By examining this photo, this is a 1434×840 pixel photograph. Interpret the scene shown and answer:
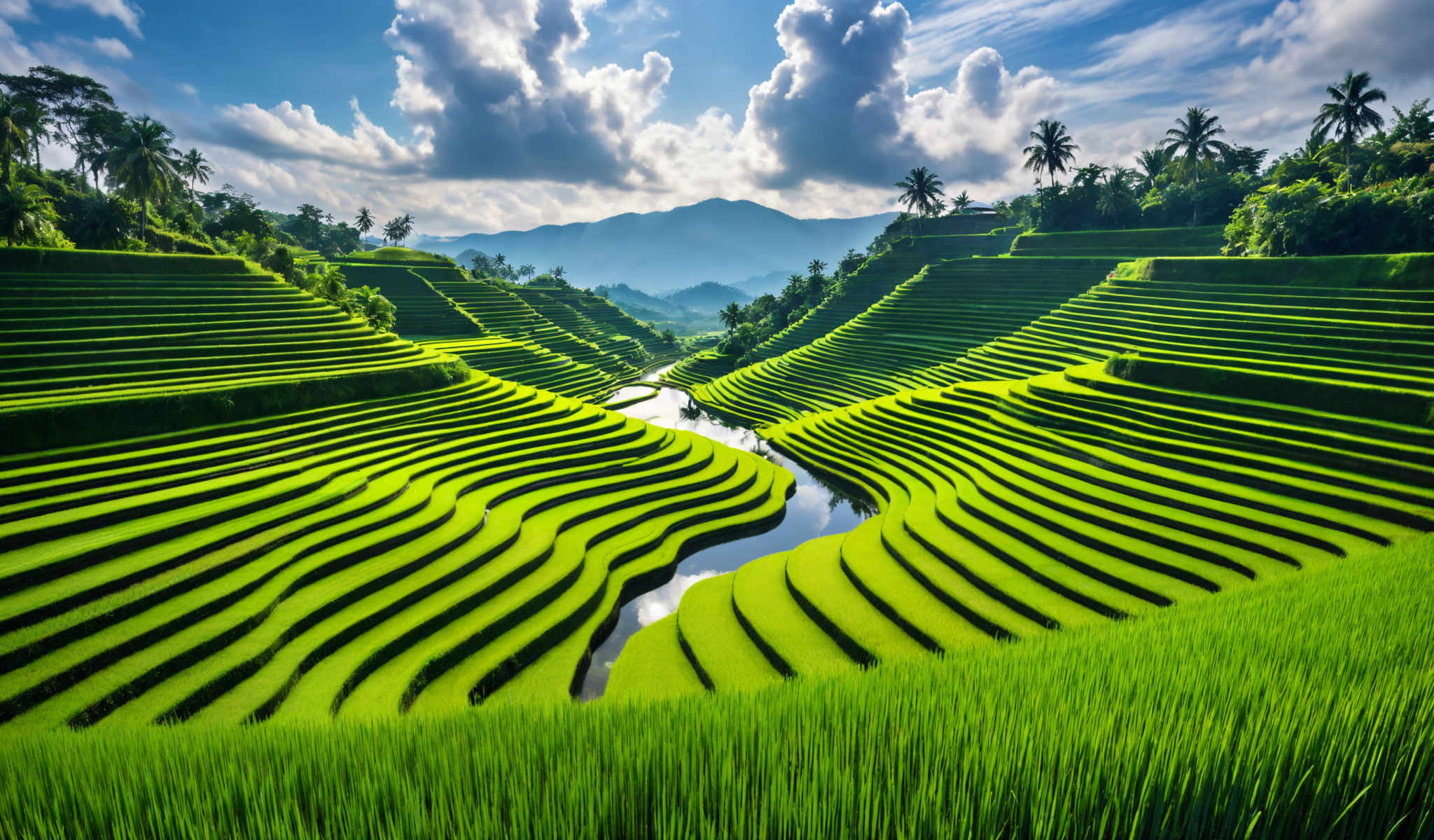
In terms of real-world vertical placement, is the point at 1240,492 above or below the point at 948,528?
above

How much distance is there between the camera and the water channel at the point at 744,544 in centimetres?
1255

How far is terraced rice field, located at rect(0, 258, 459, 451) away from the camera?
13.2 meters

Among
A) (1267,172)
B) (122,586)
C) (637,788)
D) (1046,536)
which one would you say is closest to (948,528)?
(1046,536)

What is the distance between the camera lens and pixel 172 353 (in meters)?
16.6

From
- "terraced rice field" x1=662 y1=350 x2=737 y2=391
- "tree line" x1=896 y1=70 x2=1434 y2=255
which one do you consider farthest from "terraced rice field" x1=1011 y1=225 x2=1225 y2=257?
"terraced rice field" x1=662 y1=350 x2=737 y2=391

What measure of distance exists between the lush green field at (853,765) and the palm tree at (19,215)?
82.9 feet

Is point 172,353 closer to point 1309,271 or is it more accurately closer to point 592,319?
point 1309,271

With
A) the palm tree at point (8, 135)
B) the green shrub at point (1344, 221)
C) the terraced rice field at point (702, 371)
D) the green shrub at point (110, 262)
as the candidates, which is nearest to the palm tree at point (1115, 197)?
the green shrub at point (1344, 221)

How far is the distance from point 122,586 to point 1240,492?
22.4m

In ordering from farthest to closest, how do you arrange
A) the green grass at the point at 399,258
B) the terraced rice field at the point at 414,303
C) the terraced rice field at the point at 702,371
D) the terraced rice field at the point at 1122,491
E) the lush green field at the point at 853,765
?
the green grass at the point at 399,258 → the terraced rice field at the point at 702,371 → the terraced rice field at the point at 414,303 → the terraced rice field at the point at 1122,491 → the lush green field at the point at 853,765

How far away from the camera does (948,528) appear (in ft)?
48.8

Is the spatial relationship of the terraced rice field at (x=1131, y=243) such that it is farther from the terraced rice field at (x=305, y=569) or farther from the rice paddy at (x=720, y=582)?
the terraced rice field at (x=305, y=569)

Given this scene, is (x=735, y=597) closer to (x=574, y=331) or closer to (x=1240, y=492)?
(x=1240, y=492)

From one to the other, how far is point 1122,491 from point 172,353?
2685 centimetres
